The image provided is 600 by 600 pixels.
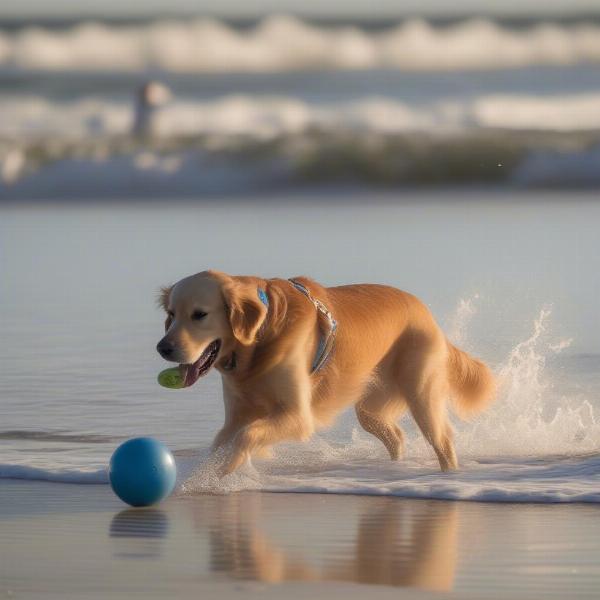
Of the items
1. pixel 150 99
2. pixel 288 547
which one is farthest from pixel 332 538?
pixel 150 99

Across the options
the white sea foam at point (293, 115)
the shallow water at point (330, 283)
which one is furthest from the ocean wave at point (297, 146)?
the shallow water at point (330, 283)

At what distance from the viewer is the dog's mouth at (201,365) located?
8008 millimetres

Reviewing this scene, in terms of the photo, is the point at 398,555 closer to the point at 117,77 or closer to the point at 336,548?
the point at 336,548

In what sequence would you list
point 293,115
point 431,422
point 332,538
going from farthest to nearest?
point 293,115 → point 431,422 → point 332,538

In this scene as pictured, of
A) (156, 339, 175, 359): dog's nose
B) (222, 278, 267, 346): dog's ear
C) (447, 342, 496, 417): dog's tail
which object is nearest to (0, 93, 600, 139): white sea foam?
(447, 342, 496, 417): dog's tail

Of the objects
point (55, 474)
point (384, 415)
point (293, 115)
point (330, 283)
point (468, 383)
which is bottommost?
point (55, 474)

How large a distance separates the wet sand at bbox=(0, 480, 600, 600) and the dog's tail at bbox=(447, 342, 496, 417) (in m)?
1.52

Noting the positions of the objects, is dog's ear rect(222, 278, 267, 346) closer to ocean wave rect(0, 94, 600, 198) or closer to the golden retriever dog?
the golden retriever dog

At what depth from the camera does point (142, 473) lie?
7.57m

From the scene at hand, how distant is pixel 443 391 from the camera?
905cm

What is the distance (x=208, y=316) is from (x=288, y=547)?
63.4 inches

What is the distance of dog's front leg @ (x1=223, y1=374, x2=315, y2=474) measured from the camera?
8031mm

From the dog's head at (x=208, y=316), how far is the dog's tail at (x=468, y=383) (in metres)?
1.63

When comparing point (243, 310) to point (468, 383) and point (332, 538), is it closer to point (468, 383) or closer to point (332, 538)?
point (332, 538)
